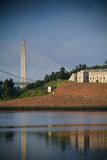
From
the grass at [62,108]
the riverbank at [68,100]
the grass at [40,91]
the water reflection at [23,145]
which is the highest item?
the grass at [40,91]

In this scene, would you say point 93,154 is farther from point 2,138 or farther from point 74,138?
point 2,138

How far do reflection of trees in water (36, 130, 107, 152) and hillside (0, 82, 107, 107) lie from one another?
54.8 ft

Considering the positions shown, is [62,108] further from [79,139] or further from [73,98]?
[79,139]

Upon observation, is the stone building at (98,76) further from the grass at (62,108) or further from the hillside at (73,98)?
the grass at (62,108)

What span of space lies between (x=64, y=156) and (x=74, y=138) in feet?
8.86

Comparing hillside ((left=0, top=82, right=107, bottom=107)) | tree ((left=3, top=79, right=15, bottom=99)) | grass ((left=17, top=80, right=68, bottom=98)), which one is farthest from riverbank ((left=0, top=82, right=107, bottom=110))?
tree ((left=3, top=79, right=15, bottom=99))

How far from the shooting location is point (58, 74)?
126ft

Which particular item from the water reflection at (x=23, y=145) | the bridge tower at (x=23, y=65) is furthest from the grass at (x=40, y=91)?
the water reflection at (x=23, y=145)

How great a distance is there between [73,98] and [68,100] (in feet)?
1.14

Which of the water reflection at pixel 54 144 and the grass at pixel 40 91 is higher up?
the grass at pixel 40 91

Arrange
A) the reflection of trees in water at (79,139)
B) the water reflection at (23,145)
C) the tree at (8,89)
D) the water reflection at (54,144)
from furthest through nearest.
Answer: the tree at (8,89) < the reflection of trees in water at (79,139) < the water reflection at (23,145) < the water reflection at (54,144)

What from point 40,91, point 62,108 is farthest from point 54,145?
point 40,91

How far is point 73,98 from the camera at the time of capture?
2994 cm

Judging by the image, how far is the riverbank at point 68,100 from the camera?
29.2 metres
